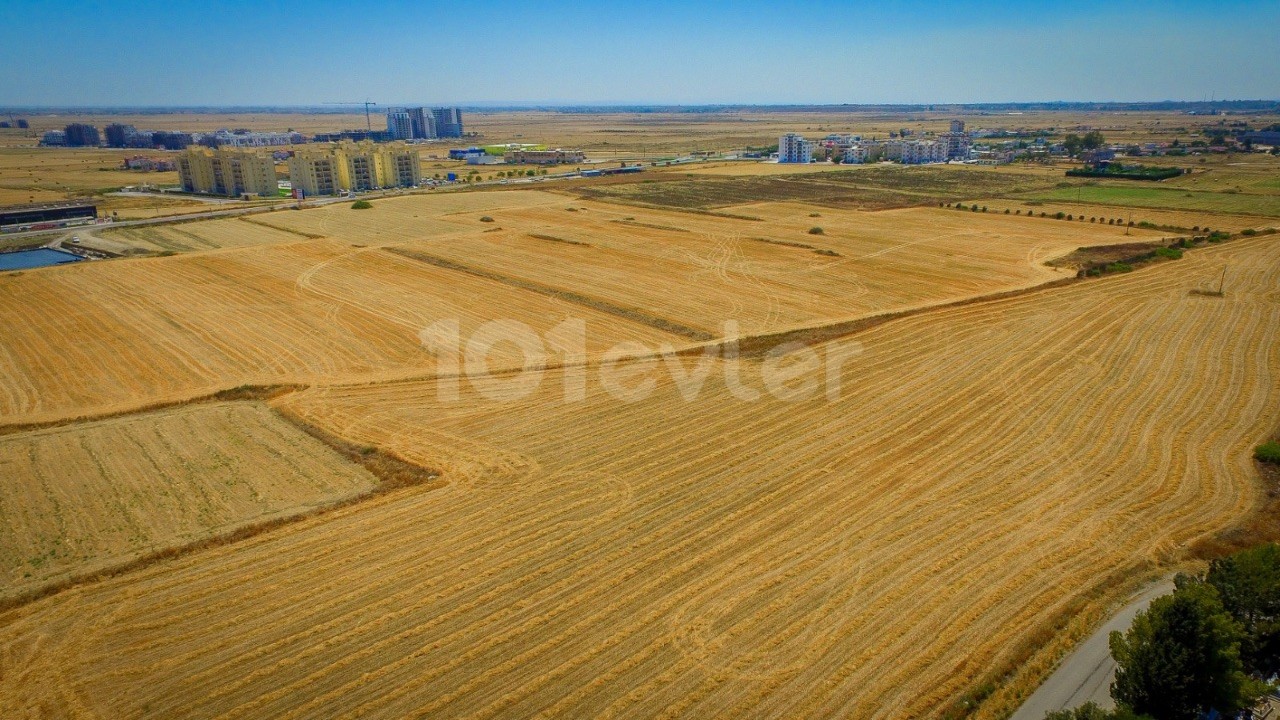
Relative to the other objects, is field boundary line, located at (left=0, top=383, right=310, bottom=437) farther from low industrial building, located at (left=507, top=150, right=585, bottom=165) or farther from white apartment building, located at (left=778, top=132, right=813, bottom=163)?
white apartment building, located at (left=778, top=132, right=813, bottom=163)

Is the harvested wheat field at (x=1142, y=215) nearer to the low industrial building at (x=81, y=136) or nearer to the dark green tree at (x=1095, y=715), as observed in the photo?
the dark green tree at (x=1095, y=715)

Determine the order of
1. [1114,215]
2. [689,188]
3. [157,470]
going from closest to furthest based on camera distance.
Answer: [157,470] < [1114,215] < [689,188]

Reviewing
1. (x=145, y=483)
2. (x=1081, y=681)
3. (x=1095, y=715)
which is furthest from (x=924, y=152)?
(x=1095, y=715)

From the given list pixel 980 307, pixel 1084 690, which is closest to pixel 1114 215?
pixel 980 307

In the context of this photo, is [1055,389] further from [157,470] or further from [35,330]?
[35,330]

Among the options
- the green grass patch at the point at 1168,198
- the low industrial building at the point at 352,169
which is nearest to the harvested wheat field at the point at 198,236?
the low industrial building at the point at 352,169
